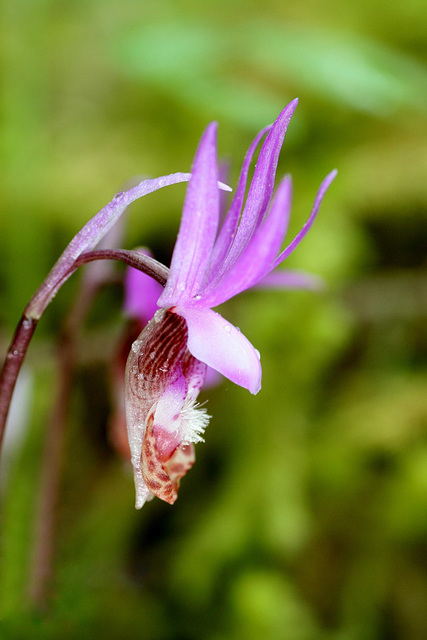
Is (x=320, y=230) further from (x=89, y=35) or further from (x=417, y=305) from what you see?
(x=89, y=35)

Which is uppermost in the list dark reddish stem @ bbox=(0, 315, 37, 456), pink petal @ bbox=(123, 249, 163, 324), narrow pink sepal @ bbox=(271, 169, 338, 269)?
narrow pink sepal @ bbox=(271, 169, 338, 269)

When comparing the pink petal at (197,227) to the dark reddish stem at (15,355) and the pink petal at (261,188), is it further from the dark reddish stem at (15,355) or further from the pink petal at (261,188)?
the dark reddish stem at (15,355)

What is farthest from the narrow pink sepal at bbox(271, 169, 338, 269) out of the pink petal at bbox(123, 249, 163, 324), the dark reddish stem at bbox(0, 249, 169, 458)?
the pink petal at bbox(123, 249, 163, 324)

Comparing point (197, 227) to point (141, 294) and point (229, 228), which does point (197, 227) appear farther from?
point (141, 294)

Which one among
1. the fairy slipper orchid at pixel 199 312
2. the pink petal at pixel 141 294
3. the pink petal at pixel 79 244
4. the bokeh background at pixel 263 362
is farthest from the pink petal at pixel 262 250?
the bokeh background at pixel 263 362

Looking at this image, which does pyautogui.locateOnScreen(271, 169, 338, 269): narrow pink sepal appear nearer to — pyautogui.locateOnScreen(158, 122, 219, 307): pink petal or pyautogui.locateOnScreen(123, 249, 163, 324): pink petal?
pyautogui.locateOnScreen(158, 122, 219, 307): pink petal

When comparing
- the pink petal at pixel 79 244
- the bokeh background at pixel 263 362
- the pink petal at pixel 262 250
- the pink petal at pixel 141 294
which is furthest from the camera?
the bokeh background at pixel 263 362

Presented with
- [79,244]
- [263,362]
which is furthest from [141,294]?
[263,362]

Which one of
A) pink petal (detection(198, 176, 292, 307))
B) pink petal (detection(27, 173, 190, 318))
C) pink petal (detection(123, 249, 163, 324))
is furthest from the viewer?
pink petal (detection(123, 249, 163, 324))
